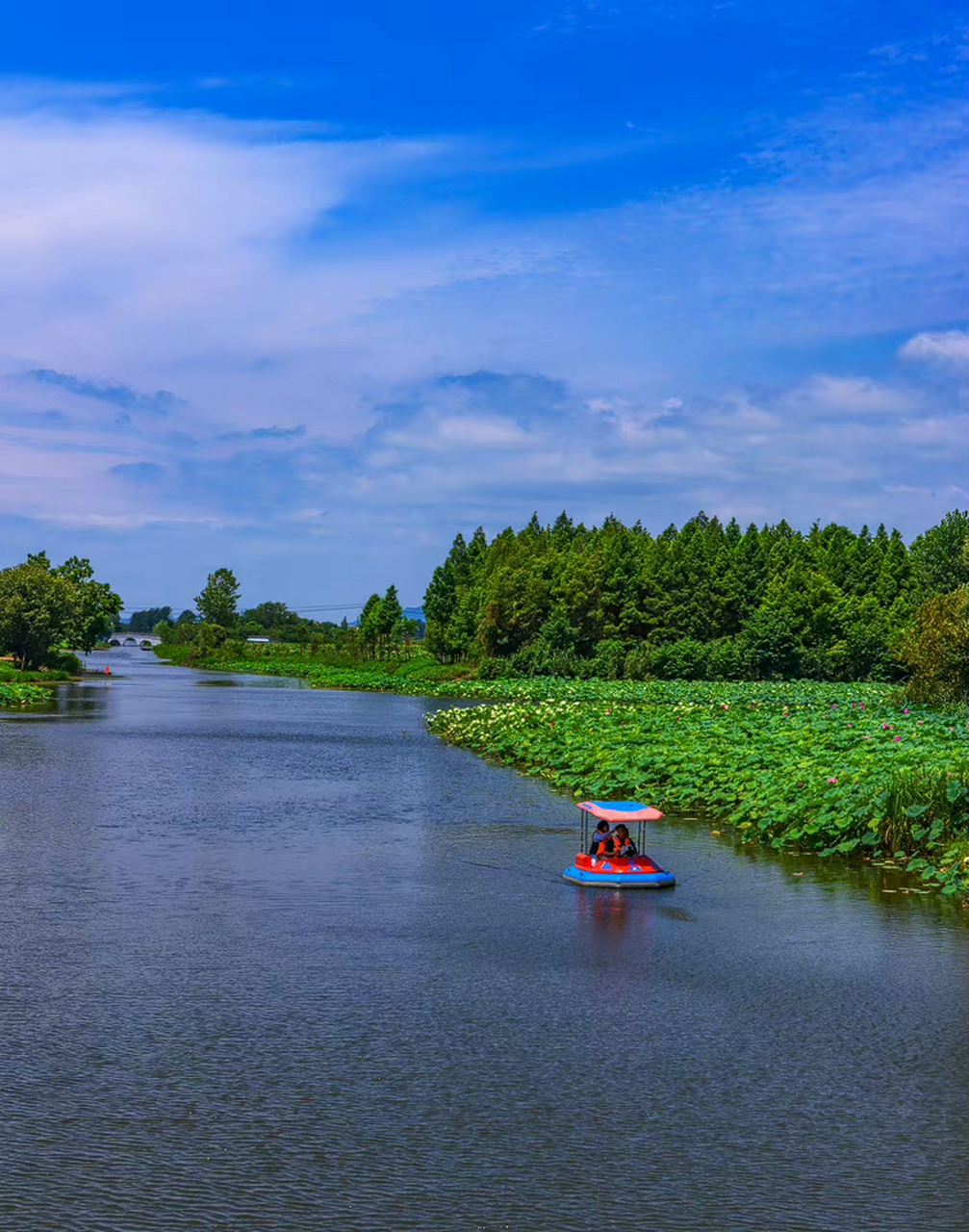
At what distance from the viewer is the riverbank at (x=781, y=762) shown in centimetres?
2008

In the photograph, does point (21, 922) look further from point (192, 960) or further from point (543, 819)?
point (543, 819)


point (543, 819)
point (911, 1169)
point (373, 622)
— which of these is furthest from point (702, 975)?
point (373, 622)

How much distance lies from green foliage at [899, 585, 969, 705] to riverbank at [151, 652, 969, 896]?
0.99m

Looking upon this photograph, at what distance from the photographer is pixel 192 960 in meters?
13.9

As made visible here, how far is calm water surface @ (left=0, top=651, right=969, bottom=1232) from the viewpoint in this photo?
27.6ft

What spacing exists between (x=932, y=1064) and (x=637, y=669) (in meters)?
66.4

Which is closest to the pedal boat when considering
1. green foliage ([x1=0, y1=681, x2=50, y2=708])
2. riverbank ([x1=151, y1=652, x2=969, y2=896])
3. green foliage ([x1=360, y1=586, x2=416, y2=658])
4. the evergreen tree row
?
riverbank ([x1=151, y1=652, x2=969, y2=896])

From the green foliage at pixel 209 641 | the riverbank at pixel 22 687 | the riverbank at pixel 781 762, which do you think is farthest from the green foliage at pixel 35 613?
the green foliage at pixel 209 641

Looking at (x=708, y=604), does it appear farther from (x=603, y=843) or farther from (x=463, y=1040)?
(x=463, y=1040)

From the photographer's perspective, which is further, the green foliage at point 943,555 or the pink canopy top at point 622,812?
the green foliage at point 943,555

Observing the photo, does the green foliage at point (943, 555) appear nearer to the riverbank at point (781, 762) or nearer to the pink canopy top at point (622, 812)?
the riverbank at point (781, 762)

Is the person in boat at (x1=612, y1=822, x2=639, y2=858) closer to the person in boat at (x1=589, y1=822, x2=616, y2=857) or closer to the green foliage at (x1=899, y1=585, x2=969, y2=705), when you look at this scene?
the person in boat at (x1=589, y1=822, x2=616, y2=857)

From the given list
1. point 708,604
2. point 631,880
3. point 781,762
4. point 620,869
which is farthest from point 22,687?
point 631,880

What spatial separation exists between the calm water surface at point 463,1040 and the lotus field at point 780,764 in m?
1.17
